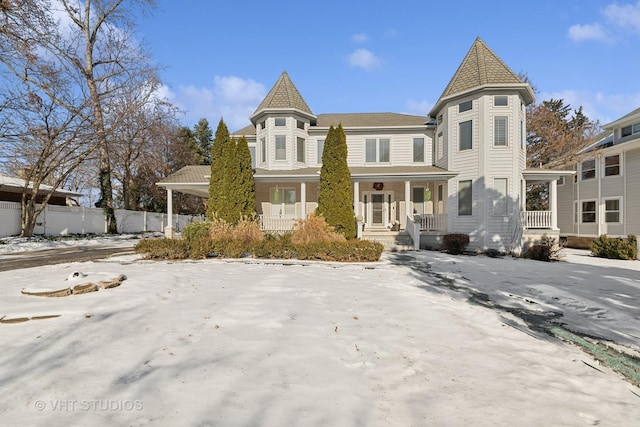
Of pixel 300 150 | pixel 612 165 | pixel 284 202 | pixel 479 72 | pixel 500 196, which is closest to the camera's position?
pixel 500 196

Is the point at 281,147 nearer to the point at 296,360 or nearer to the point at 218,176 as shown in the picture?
the point at 218,176

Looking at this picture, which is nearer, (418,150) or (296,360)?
(296,360)

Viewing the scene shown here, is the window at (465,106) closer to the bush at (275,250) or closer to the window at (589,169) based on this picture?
the window at (589,169)

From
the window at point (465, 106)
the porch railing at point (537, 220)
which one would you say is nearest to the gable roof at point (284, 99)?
the window at point (465, 106)

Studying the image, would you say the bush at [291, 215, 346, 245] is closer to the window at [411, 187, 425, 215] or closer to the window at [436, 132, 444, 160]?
the window at [411, 187, 425, 215]

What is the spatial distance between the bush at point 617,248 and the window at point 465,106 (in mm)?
8087

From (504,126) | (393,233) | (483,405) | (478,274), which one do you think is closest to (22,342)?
(483,405)

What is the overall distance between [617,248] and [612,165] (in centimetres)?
819

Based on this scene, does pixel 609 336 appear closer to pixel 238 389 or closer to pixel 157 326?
pixel 238 389

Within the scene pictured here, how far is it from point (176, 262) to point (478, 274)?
8620mm

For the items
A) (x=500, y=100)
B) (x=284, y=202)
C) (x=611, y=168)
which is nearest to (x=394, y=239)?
(x=284, y=202)

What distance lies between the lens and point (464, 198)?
611 inches

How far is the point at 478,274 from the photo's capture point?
339 inches

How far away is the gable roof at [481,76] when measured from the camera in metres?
14.8
